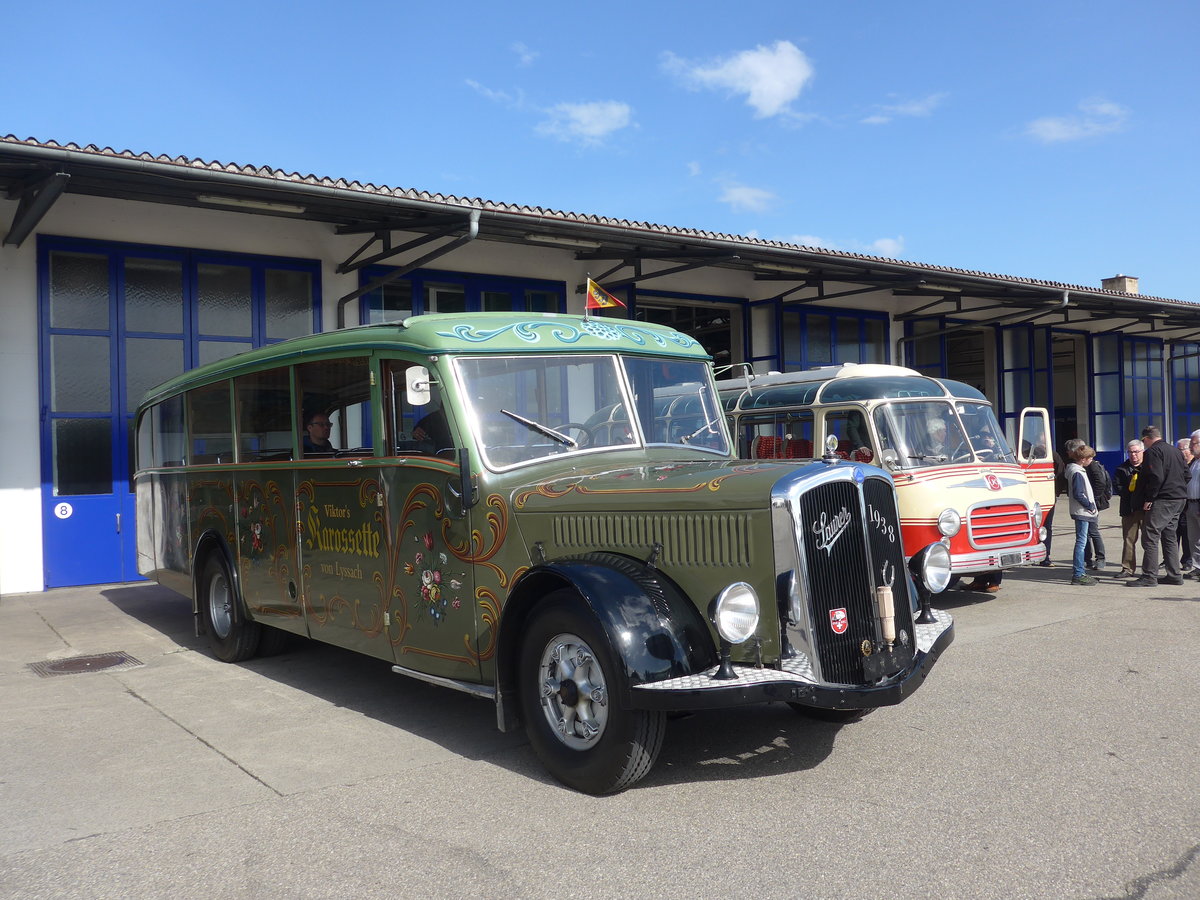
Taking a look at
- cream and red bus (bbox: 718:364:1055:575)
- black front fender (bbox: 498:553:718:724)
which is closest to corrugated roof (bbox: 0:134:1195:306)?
cream and red bus (bbox: 718:364:1055:575)

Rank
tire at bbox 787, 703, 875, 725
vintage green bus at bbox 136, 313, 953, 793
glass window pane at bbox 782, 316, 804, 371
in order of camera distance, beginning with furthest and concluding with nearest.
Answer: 1. glass window pane at bbox 782, 316, 804, 371
2. tire at bbox 787, 703, 875, 725
3. vintage green bus at bbox 136, 313, 953, 793

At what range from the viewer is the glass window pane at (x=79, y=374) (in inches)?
444

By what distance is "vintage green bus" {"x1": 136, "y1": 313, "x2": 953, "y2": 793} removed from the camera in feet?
13.9

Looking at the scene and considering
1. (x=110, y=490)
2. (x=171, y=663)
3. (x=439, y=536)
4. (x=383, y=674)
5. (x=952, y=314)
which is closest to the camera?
(x=439, y=536)

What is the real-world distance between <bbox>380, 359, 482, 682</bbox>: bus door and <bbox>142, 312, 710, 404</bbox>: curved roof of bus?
6.8 inches

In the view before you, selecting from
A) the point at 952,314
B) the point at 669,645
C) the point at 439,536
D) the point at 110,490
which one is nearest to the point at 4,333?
the point at 110,490

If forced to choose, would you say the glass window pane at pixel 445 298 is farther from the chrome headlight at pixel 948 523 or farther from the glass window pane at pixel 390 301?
the chrome headlight at pixel 948 523

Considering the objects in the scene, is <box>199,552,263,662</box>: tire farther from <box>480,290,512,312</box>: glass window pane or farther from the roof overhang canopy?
<box>480,290,512,312</box>: glass window pane

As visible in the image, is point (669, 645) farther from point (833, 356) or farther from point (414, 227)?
point (833, 356)

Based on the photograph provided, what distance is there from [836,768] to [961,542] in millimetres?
4591

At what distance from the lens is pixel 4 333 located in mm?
10914

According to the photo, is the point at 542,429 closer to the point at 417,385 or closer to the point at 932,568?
the point at 417,385

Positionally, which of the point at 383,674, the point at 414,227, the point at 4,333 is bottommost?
the point at 383,674

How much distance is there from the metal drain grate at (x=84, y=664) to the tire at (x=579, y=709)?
4343mm
